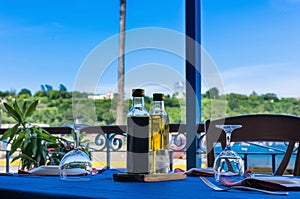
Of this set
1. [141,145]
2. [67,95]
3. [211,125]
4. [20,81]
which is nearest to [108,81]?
[211,125]

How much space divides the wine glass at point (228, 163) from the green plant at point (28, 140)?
187 cm

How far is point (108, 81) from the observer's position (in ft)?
11.1

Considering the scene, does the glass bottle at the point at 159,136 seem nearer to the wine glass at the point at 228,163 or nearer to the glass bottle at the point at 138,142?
the glass bottle at the point at 138,142

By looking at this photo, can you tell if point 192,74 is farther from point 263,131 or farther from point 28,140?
point 263,131

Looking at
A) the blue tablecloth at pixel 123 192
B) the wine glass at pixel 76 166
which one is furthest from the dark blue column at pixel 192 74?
the blue tablecloth at pixel 123 192

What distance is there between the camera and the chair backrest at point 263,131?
5.28 ft

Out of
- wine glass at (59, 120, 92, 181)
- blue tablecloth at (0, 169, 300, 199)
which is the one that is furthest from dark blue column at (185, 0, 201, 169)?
blue tablecloth at (0, 169, 300, 199)

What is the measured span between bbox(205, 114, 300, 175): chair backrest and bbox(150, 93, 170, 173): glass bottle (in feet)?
1.90

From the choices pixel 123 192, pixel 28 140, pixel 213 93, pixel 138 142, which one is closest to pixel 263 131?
pixel 138 142

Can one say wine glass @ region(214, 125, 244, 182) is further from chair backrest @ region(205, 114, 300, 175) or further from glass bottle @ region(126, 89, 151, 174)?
chair backrest @ region(205, 114, 300, 175)

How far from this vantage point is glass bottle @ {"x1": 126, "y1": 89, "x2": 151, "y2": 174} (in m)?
1.12

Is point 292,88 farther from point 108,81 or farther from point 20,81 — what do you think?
point 20,81

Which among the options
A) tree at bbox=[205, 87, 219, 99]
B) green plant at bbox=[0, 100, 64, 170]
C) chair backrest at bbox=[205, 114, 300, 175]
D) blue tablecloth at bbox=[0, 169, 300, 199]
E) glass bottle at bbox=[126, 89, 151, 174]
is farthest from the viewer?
tree at bbox=[205, 87, 219, 99]

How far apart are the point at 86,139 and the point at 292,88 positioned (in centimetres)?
260
